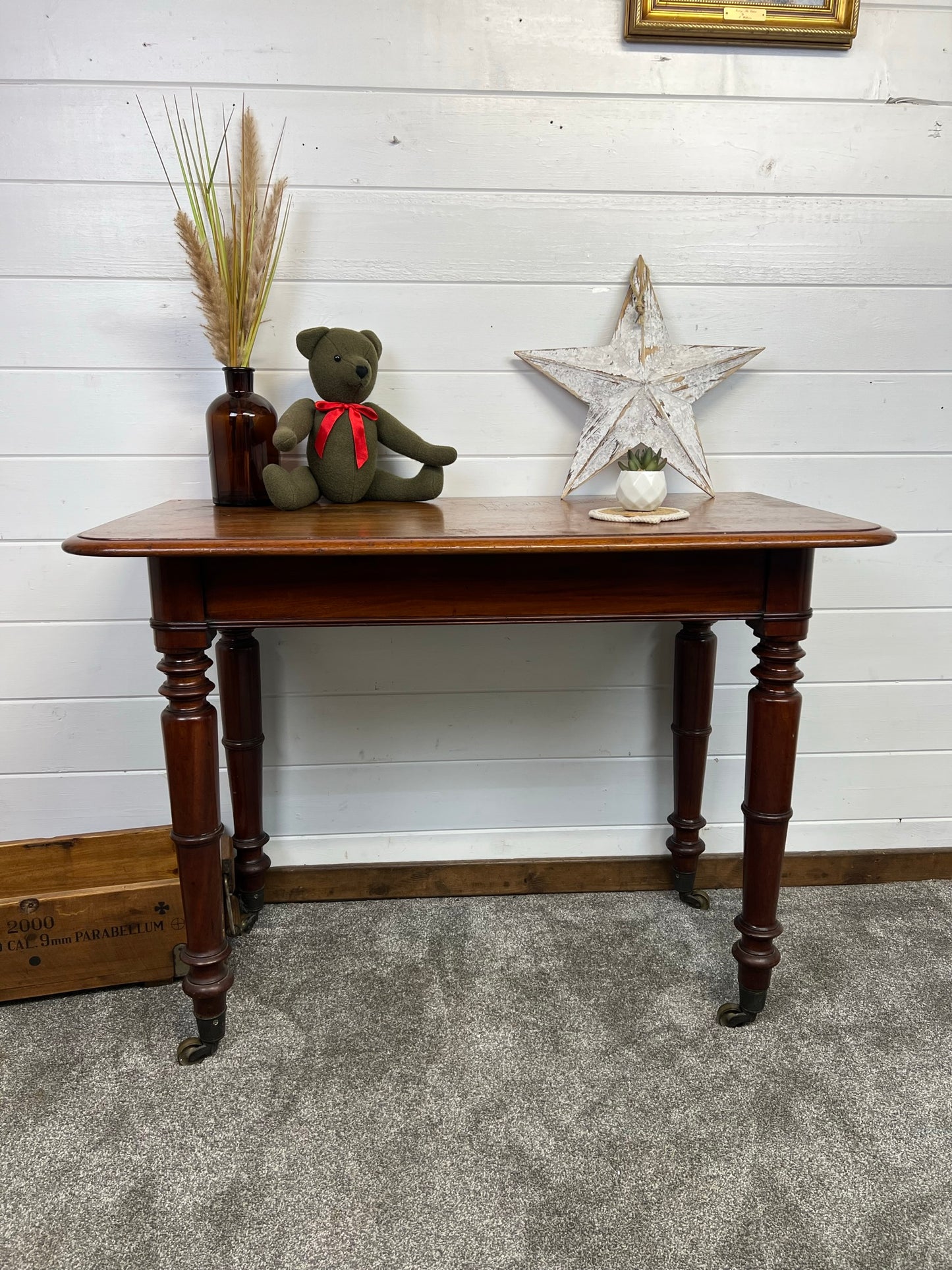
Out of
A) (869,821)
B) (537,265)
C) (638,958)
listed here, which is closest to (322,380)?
(537,265)

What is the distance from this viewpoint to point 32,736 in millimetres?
1510

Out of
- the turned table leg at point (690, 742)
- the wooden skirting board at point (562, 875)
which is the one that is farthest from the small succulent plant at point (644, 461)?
the wooden skirting board at point (562, 875)

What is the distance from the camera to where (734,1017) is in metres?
1.22

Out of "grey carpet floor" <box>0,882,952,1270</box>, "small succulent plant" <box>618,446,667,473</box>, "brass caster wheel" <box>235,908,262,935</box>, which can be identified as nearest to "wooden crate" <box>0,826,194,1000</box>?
"grey carpet floor" <box>0,882,952,1270</box>

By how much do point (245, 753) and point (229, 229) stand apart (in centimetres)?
87

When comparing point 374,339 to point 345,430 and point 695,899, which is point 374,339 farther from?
point 695,899

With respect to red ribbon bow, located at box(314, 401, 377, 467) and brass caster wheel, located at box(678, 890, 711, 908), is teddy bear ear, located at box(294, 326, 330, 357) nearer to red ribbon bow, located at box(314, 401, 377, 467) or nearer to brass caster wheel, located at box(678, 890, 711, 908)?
red ribbon bow, located at box(314, 401, 377, 467)

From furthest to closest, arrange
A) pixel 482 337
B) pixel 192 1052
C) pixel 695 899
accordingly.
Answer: pixel 695 899, pixel 482 337, pixel 192 1052

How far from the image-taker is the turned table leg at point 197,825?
3.55ft

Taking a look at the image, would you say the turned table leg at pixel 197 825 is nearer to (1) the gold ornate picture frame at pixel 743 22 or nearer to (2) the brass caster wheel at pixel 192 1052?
(2) the brass caster wheel at pixel 192 1052

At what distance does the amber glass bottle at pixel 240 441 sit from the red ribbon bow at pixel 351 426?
76 millimetres

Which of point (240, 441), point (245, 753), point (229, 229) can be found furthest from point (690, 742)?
point (229, 229)

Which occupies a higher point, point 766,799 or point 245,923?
point 766,799

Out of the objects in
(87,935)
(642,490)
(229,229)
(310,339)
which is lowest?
(87,935)
